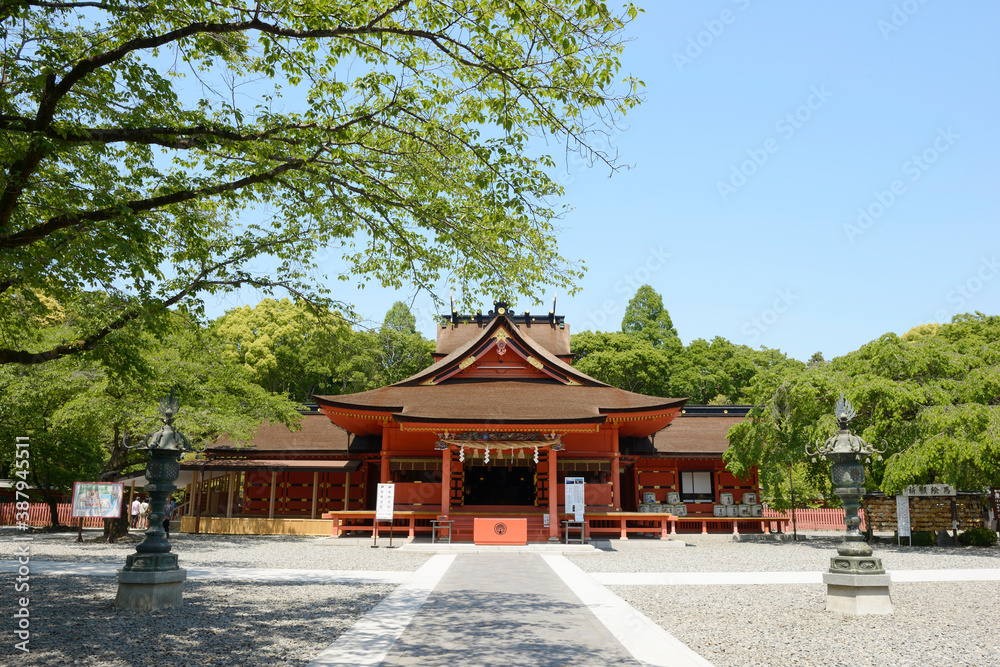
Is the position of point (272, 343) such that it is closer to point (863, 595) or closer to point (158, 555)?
point (158, 555)

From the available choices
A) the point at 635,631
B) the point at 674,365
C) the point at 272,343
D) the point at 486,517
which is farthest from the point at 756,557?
the point at 674,365

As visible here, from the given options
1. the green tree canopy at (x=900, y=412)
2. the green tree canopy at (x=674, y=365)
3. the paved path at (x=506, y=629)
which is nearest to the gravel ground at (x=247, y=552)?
the paved path at (x=506, y=629)

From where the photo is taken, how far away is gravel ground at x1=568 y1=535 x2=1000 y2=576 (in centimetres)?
1467

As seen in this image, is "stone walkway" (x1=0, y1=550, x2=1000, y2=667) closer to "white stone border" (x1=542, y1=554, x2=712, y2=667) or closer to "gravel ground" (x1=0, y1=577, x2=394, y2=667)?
"white stone border" (x1=542, y1=554, x2=712, y2=667)

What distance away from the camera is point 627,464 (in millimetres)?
27203

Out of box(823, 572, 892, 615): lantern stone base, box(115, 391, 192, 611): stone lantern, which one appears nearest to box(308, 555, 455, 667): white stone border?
box(115, 391, 192, 611): stone lantern

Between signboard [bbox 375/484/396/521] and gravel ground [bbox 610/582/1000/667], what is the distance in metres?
9.53

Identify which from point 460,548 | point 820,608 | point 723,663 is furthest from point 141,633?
point 460,548

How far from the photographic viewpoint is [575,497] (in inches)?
758

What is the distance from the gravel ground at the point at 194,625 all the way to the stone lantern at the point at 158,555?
0.24 metres

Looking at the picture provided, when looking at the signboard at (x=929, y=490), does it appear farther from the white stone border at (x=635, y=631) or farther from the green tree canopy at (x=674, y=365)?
the green tree canopy at (x=674, y=365)

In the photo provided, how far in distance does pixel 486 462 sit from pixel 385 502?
3.97 m

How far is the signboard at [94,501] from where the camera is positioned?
17219 millimetres

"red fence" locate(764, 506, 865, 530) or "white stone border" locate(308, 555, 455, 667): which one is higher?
"white stone border" locate(308, 555, 455, 667)
